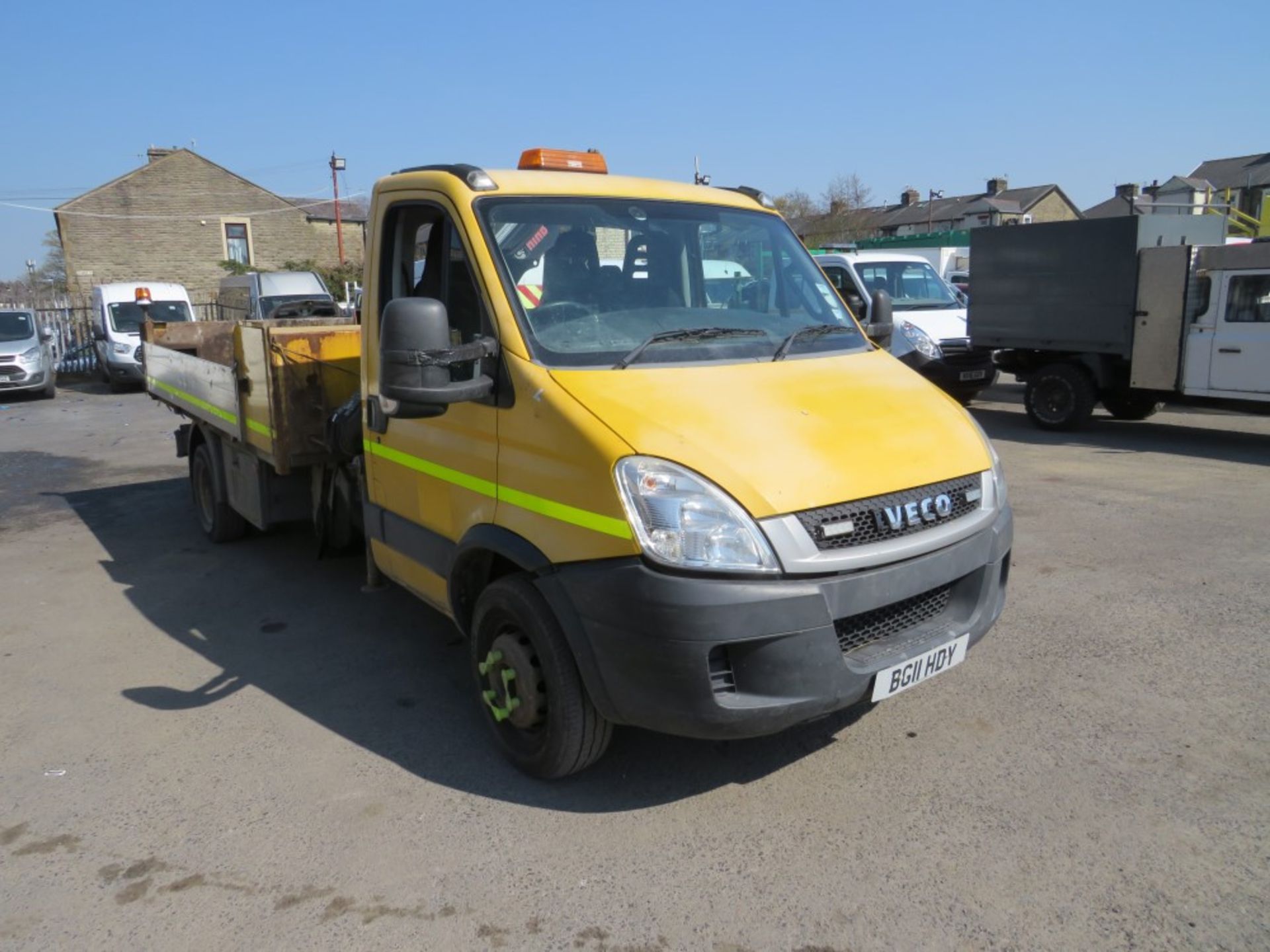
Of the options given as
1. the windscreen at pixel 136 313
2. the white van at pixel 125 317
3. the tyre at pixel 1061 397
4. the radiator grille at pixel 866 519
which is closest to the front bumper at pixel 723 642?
the radiator grille at pixel 866 519

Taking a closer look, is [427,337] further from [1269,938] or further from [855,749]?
[1269,938]

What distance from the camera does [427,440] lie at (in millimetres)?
4098

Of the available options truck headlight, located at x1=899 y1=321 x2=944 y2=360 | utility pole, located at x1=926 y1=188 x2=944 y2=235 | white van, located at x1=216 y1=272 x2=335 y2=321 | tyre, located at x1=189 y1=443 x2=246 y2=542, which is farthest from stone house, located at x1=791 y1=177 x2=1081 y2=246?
tyre, located at x1=189 y1=443 x2=246 y2=542

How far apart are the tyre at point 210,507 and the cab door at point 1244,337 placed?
33.9ft

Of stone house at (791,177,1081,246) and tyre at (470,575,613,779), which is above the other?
stone house at (791,177,1081,246)

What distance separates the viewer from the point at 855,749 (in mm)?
3914

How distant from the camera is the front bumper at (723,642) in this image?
9.80 ft

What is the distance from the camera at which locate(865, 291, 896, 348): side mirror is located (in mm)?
4934

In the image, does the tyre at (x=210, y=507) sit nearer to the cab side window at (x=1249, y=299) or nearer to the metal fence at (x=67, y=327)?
the cab side window at (x=1249, y=299)

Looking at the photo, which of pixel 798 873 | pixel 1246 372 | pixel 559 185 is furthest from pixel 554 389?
pixel 1246 372

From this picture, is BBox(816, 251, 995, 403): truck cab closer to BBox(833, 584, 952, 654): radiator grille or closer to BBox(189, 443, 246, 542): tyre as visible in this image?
BBox(189, 443, 246, 542): tyre

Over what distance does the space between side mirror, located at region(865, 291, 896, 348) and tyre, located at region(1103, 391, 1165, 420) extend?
332 inches

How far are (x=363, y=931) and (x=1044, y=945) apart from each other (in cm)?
203

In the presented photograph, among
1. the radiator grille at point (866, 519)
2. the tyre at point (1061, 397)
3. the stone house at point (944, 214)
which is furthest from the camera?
the stone house at point (944, 214)
